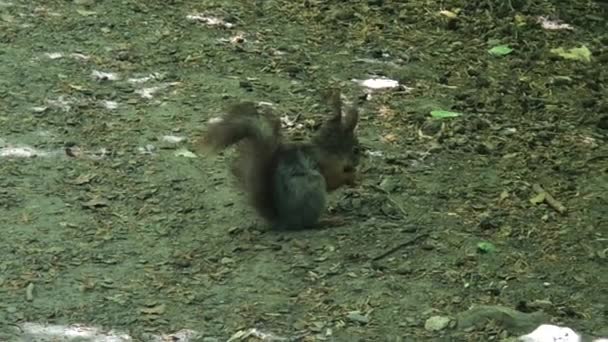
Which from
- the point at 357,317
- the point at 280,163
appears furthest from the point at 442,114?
the point at 357,317

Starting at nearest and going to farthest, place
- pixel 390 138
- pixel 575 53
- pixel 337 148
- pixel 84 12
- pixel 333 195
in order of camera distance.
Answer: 1. pixel 337 148
2. pixel 333 195
3. pixel 390 138
4. pixel 575 53
5. pixel 84 12

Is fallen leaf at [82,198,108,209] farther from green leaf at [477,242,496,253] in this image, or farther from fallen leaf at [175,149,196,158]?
green leaf at [477,242,496,253]

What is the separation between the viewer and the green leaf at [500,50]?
24.4 ft

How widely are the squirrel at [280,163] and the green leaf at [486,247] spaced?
708 millimetres

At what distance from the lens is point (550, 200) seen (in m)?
5.40

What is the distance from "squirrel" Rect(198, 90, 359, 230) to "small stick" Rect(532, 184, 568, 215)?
3.21 feet

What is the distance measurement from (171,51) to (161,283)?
303 centimetres

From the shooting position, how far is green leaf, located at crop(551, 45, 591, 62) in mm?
7402

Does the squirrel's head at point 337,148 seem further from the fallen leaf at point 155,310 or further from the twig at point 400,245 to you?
the fallen leaf at point 155,310

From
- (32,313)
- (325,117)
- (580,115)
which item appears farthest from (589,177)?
(32,313)

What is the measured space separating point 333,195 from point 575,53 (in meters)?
2.70

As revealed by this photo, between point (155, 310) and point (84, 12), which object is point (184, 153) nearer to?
point (155, 310)

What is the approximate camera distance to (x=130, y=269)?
4.79m

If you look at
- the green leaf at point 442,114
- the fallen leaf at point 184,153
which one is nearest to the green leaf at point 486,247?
the green leaf at point 442,114
